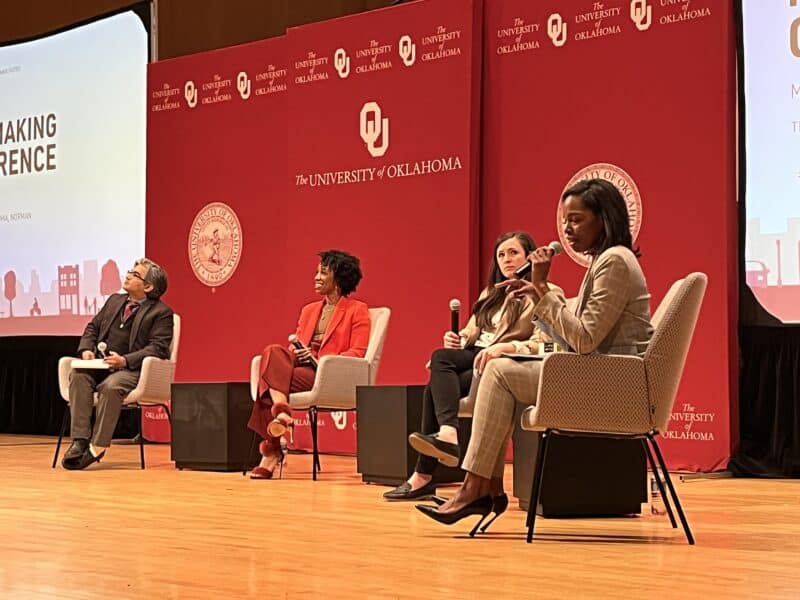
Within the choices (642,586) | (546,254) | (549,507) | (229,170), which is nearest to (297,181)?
(229,170)

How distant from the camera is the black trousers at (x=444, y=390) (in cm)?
472

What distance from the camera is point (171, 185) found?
8750mm

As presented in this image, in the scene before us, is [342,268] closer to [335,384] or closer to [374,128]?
[335,384]

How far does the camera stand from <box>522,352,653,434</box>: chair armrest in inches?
135

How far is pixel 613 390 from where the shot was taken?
136 inches

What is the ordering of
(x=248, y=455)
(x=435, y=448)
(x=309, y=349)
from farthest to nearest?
(x=248, y=455) < (x=309, y=349) < (x=435, y=448)

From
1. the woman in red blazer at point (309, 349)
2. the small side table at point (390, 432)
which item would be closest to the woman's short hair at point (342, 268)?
the woman in red blazer at point (309, 349)

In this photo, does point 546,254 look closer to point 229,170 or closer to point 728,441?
point 728,441

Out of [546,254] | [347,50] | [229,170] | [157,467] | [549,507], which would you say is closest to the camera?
[546,254]

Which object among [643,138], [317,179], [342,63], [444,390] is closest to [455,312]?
[444,390]

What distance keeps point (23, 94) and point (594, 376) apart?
24.1 ft

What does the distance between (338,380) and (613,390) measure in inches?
105

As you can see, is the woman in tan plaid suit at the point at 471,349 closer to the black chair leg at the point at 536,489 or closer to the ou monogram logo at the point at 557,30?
the black chair leg at the point at 536,489

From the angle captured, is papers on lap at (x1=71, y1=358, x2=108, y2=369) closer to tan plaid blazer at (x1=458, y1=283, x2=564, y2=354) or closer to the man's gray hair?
the man's gray hair
